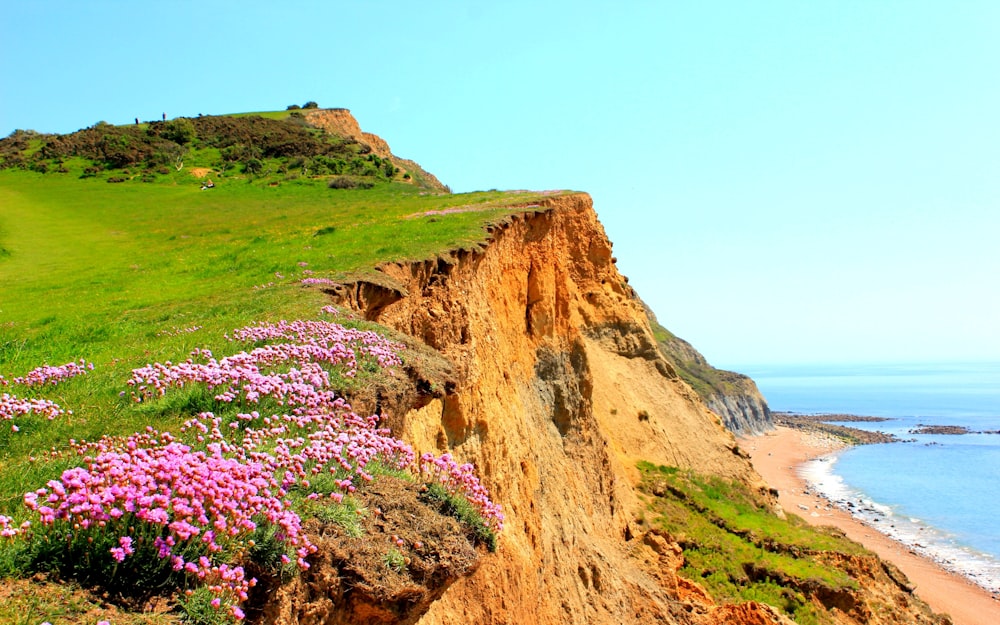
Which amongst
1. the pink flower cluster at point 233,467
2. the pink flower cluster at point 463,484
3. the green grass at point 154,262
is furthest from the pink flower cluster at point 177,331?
the pink flower cluster at point 463,484

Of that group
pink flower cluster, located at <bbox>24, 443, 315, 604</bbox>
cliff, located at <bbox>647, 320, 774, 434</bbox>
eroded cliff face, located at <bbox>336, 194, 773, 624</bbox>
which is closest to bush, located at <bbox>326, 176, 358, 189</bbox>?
eroded cliff face, located at <bbox>336, 194, 773, 624</bbox>

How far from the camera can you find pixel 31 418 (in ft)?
19.3

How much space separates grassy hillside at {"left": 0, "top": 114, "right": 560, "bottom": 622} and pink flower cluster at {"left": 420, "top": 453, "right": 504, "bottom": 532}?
0.17ft

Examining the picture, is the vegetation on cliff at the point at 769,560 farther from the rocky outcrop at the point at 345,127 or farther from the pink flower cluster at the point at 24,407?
the rocky outcrop at the point at 345,127

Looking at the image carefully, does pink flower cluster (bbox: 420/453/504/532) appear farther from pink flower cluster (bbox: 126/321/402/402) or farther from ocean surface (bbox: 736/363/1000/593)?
ocean surface (bbox: 736/363/1000/593)

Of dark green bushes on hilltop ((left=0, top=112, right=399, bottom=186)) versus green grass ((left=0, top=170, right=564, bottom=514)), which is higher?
dark green bushes on hilltop ((left=0, top=112, right=399, bottom=186))

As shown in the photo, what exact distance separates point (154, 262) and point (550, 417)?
12.9 meters

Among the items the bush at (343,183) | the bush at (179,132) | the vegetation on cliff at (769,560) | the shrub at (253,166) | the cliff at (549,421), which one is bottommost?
the vegetation on cliff at (769,560)

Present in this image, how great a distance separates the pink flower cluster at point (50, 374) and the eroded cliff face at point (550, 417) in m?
3.58

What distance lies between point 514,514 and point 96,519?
11338 mm

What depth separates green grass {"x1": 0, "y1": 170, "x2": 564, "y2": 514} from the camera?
6.73 metres

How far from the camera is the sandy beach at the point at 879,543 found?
32406 mm

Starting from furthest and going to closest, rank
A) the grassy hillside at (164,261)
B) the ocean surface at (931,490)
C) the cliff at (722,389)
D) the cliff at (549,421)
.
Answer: the cliff at (722,389) → the ocean surface at (931,490) → the cliff at (549,421) → the grassy hillside at (164,261)

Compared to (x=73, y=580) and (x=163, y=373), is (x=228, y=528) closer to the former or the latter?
(x=73, y=580)
